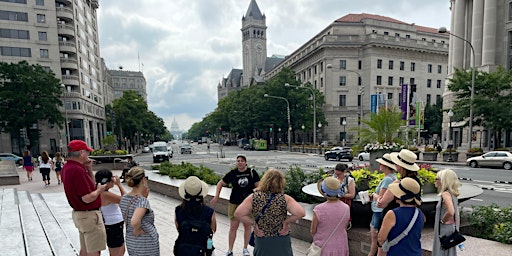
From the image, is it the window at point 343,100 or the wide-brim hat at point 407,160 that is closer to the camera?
the wide-brim hat at point 407,160

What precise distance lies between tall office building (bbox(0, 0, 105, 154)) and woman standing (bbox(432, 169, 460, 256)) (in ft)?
149

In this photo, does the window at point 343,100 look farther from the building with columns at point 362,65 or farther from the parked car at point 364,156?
the parked car at point 364,156

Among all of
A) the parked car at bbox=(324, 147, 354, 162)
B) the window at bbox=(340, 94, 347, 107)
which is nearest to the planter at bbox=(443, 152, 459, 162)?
the parked car at bbox=(324, 147, 354, 162)

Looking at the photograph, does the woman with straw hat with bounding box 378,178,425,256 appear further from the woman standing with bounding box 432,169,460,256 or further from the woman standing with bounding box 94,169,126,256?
the woman standing with bounding box 94,169,126,256

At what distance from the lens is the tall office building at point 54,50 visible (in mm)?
40750

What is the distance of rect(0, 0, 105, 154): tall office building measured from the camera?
134ft

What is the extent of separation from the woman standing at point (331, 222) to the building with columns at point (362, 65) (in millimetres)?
49854

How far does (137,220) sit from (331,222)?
2233 mm

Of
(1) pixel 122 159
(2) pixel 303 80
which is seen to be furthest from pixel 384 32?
(1) pixel 122 159

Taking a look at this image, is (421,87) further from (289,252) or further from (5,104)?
(5,104)

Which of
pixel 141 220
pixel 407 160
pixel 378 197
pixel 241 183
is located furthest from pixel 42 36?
pixel 407 160

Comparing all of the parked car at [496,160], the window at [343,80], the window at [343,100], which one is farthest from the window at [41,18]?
the parked car at [496,160]

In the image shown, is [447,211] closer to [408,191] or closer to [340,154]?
[408,191]

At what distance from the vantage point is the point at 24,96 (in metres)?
36.4
